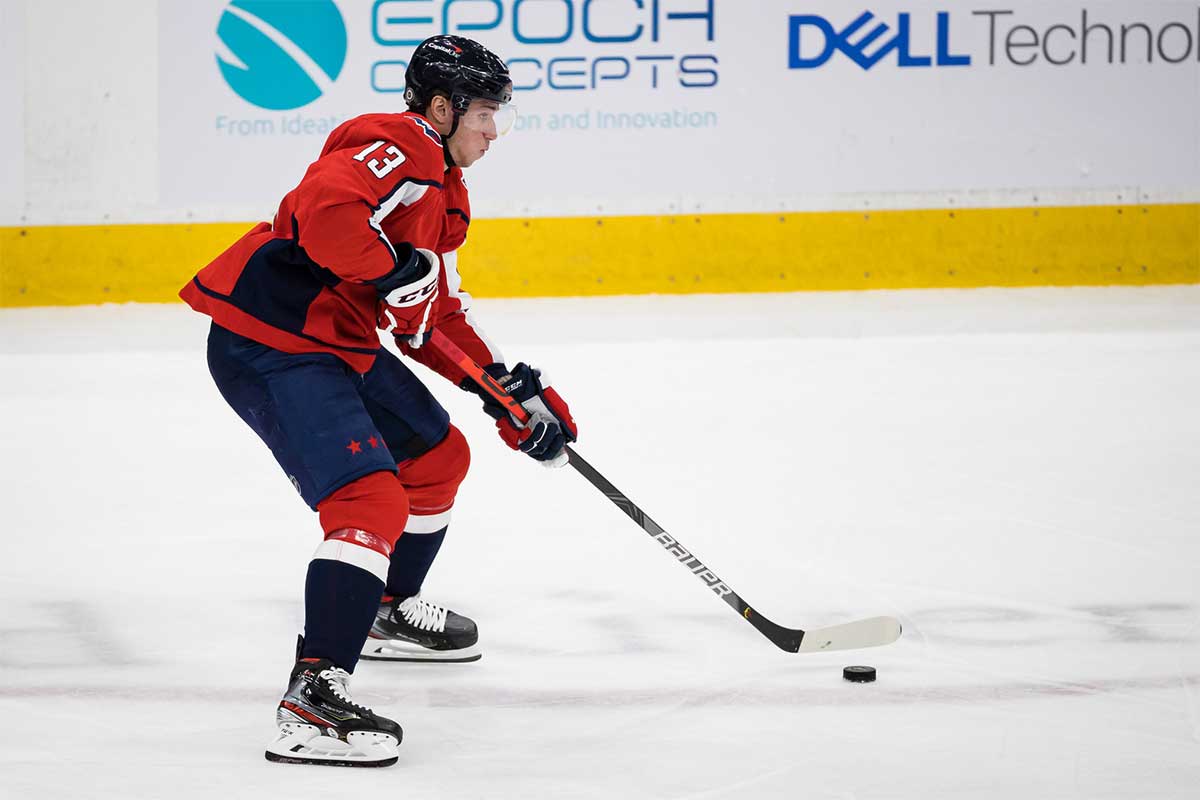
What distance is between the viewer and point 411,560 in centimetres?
271

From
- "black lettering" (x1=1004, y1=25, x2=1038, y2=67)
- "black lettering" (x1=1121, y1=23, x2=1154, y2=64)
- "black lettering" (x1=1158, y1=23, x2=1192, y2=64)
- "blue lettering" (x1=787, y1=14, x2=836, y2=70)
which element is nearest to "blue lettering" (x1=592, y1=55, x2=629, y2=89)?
"blue lettering" (x1=787, y1=14, x2=836, y2=70)

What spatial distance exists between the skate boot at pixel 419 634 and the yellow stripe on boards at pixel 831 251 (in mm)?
4530

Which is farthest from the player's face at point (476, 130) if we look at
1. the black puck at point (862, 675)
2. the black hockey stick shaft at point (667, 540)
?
the black puck at point (862, 675)

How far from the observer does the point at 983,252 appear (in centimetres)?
728

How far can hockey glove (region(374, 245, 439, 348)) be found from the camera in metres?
2.25

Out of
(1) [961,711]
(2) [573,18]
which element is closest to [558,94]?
(2) [573,18]

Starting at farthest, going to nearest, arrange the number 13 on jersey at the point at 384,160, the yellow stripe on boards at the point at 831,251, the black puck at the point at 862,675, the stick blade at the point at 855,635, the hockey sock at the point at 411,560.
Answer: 1. the yellow stripe on boards at the point at 831,251
2. the hockey sock at the point at 411,560
3. the stick blade at the point at 855,635
4. the black puck at the point at 862,675
5. the number 13 on jersey at the point at 384,160

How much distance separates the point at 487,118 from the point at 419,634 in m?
0.85

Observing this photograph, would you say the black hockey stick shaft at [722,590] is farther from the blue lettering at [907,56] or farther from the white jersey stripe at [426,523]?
the blue lettering at [907,56]

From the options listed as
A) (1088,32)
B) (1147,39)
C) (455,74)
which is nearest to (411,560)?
(455,74)

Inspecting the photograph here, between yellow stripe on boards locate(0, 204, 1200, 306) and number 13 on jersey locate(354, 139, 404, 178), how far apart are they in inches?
193

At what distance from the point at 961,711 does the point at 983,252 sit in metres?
5.22

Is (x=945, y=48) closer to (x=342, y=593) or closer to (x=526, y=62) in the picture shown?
(x=526, y=62)

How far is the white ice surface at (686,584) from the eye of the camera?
7.00 ft
